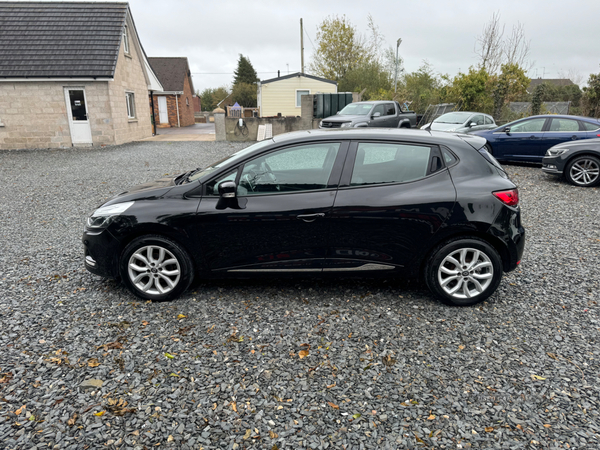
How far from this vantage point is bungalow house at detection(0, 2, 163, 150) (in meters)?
18.5

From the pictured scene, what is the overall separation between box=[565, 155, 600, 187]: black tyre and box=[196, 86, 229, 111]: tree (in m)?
57.4

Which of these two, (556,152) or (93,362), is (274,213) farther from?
(556,152)

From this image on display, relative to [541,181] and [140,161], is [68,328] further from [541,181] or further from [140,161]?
[140,161]

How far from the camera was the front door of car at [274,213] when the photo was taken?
3.97 m

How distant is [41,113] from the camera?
18797 mm

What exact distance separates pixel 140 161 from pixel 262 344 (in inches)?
505

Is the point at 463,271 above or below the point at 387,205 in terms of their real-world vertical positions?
below

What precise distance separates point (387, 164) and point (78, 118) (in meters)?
19.1

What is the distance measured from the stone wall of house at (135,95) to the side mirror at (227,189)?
17.7 meters

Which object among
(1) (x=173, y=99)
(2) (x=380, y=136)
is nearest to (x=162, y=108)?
(1) (x=173, y=99)

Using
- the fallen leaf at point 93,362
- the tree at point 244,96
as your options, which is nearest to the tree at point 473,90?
the fallen leaf at point 93,362

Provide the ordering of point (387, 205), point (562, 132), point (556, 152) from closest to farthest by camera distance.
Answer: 1. point (387, 205)
2. point (556, 152)
3. point (562, 132)

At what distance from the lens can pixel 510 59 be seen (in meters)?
30.2

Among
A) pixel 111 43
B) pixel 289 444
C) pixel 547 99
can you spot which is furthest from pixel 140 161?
pixel 547 99
